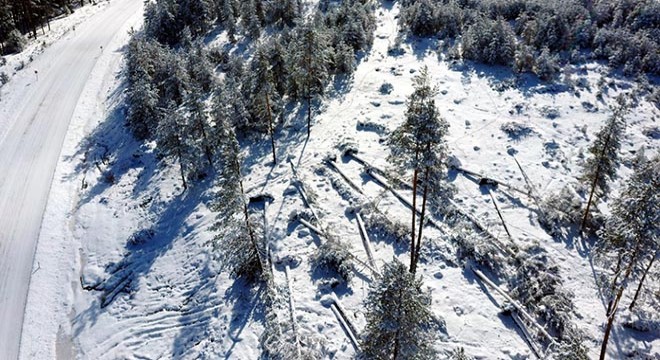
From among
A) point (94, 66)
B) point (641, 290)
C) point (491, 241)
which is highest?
point (94, 66)

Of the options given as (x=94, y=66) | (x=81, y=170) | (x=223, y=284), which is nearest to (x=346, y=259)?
(x=223, y=284)

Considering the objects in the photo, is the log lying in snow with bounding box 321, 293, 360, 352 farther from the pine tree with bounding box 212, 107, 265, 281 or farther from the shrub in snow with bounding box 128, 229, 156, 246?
the shrub in snow with bounding box 128, 229, 156, 246

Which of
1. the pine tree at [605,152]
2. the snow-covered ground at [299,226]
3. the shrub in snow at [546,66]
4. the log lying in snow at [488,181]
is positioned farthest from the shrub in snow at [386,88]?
the pine tree at [605,152]

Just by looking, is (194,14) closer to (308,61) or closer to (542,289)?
(308,61)

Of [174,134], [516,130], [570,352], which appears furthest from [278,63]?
[570,352]

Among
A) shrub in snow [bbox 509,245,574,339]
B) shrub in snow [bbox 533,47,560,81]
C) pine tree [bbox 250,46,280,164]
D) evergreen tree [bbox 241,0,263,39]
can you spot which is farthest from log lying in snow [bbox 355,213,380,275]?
evergreen tree [bbox 241,0,263,39]

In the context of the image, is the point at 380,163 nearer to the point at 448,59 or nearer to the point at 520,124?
the point at 520,124

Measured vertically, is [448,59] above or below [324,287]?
above
